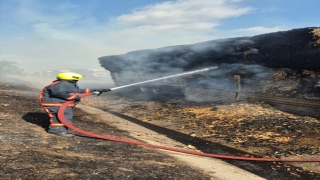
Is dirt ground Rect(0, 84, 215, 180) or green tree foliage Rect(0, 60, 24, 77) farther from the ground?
green tree foliage Rect(0, 60, 24, 77)

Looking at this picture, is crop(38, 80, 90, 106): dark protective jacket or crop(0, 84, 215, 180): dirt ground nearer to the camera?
crop(0, 84, 215, 180): dirt ground

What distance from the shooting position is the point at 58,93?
220 inches

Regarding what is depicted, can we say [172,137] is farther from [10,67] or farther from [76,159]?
[10,67]

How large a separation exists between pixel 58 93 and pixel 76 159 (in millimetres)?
1930

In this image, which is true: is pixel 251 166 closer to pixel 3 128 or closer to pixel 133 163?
pixel 133 163

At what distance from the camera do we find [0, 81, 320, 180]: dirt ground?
12.3ft

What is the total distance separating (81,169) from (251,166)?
323 cm

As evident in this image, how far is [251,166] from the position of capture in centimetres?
516

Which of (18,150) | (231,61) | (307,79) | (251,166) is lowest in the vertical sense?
(251,166)

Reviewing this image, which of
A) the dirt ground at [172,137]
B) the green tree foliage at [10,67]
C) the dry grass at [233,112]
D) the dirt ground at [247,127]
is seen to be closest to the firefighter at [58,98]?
the dirt ground at [172,137]

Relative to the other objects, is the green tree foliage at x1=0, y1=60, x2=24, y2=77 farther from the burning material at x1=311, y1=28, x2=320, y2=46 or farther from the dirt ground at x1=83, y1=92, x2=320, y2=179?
the burning material at x1=311, y1=28, x2=320, y2=46

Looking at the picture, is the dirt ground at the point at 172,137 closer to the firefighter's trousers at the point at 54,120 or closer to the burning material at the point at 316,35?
the firefighter's trousers at the point at 54,120

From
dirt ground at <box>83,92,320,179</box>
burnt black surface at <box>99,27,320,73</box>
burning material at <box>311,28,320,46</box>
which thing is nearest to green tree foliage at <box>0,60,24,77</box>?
burnt black surface at <box>99,27,320,73</box>

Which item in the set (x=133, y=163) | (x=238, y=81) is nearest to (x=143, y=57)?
(x=238, y=81)
